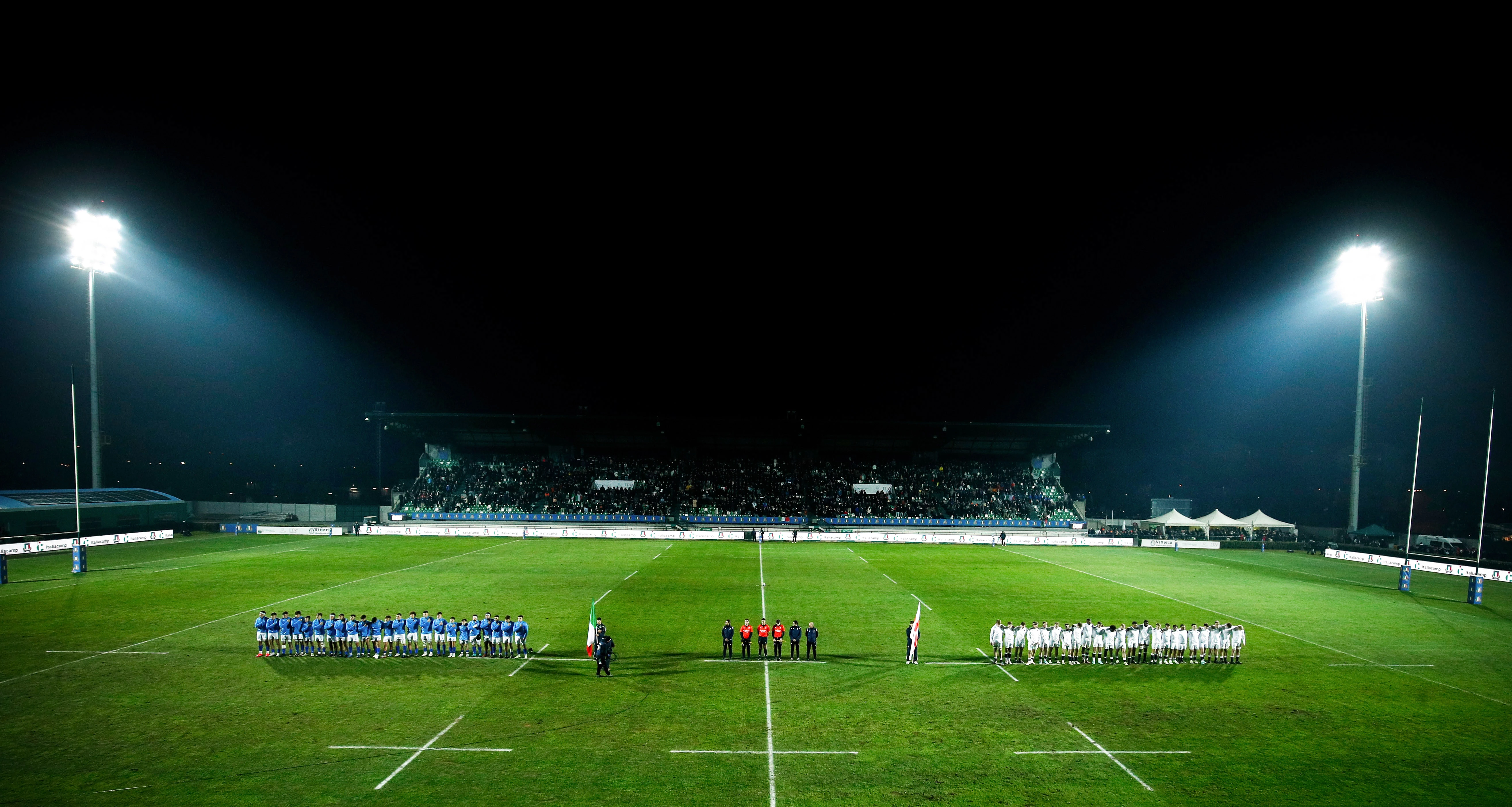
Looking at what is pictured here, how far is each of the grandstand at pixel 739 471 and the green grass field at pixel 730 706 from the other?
3219 cm

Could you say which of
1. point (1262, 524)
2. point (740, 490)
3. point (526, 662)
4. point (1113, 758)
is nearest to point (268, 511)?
point (740, 490)

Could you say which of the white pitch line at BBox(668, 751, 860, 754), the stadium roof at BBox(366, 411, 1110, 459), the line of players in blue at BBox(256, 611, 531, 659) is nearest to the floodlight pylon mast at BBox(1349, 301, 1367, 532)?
the stadium roof at BBox(366, 411, 1110, 459)

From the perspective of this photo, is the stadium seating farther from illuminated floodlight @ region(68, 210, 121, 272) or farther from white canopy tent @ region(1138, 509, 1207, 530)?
illuminated floodlight @ region(68, 210, 121, 272)

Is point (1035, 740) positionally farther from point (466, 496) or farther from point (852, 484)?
point (466, 496)

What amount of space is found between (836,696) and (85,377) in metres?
94.8

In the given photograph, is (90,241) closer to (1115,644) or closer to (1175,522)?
(1115,644)

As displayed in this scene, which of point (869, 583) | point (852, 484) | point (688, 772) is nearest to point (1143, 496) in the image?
point (852, 484)

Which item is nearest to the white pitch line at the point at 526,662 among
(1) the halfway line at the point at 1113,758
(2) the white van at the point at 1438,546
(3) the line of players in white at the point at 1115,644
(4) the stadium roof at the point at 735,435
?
(3) the line of players in white at the point at 1115,644

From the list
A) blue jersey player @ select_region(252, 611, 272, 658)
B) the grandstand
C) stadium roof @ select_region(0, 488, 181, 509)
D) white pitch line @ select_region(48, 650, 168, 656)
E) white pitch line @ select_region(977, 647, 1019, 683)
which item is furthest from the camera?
the grandstand

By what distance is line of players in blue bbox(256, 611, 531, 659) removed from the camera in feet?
65.8

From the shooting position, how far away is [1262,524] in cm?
5953

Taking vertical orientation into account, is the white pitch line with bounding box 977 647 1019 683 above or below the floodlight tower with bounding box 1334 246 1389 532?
below

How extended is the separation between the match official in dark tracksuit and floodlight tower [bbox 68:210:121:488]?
1669 inches

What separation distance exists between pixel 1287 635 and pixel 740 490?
48.1 meters
